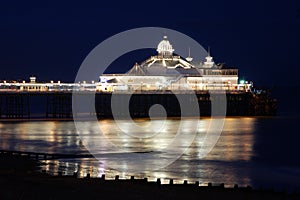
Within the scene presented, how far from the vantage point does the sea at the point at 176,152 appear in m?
28.2

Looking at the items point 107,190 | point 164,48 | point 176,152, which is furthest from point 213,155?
point 164,48

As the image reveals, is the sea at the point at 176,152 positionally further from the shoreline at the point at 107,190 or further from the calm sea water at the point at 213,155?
the shoreline at the point at 107,190

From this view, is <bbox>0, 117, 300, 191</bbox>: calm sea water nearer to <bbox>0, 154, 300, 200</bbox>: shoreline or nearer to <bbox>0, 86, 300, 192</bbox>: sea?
<bbox>0, 86, 300, 192</bbox>: sea

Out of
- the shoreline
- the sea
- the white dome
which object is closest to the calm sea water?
the sea

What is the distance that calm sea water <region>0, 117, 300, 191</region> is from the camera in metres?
28.0

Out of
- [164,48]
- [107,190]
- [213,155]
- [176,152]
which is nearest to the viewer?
[107,190]

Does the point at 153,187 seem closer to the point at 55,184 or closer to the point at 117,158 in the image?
the point at 55,184

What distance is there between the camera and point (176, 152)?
126 ft

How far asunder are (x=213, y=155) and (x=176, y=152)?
225 cm

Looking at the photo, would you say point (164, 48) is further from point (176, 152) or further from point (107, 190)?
point (107, 190)

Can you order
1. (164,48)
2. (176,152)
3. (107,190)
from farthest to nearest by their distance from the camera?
(164,48), (176,152), (107,190)

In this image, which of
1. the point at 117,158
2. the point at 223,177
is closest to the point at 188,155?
the point at 117,158

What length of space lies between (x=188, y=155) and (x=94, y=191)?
52.3 feet

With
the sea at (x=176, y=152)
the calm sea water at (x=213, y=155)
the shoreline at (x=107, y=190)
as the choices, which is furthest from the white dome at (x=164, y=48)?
the shoreline at (x=107, y=190)
